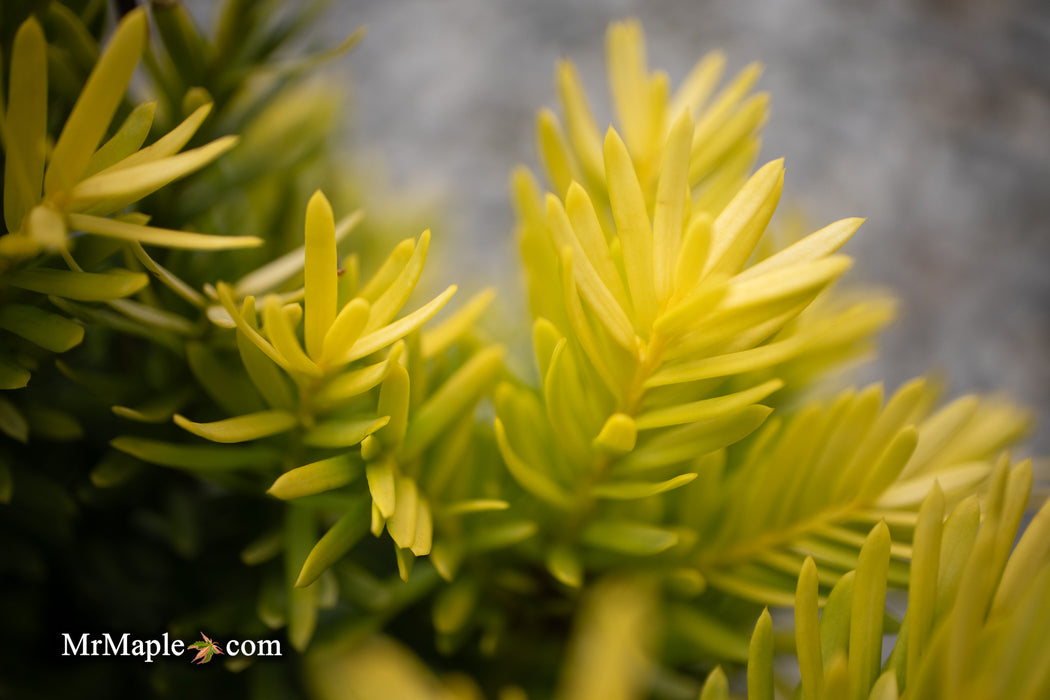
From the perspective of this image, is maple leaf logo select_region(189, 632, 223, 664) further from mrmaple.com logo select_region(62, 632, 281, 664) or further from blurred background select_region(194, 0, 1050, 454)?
blurred background select_region(194, 0, 1050, 454)

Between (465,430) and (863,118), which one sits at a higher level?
(863,118)

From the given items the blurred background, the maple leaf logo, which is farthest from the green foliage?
the blurred background

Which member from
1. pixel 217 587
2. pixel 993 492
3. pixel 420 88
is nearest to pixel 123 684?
pixel 217 587

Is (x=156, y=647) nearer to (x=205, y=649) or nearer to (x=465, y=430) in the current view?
(x=205, y=649)

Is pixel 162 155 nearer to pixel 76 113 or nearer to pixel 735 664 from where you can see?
pixel 76 113

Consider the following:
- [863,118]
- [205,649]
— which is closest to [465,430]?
[205,649]
